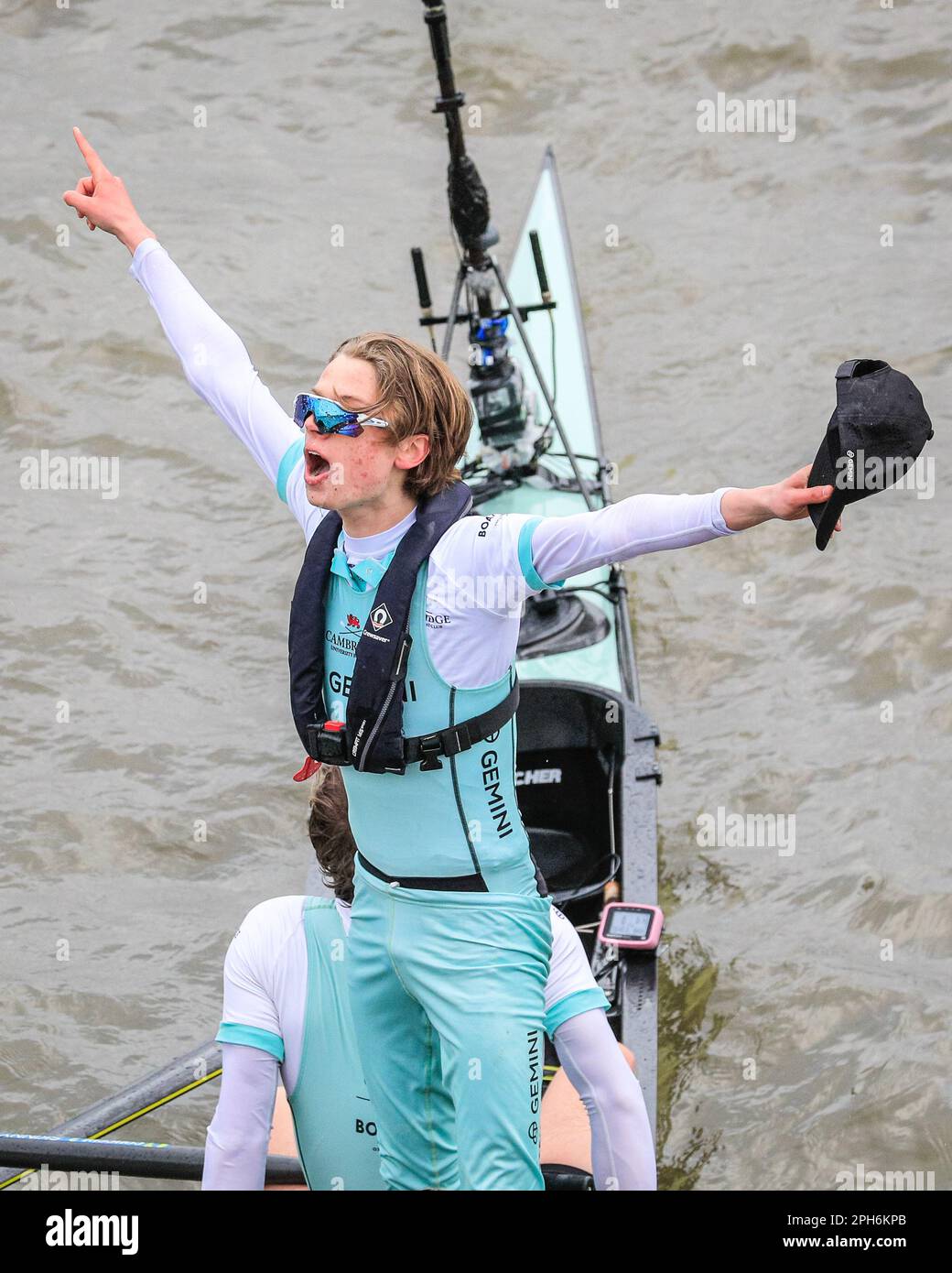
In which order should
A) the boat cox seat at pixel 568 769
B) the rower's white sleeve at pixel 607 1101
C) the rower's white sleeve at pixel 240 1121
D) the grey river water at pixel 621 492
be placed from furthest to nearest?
the grey river water at pixel 621 492 → the boat cox seat at pixel 568 769 → the rower's white sleeve at pixel 607 1101 → the rower's white sleeve at pixel 240 1121

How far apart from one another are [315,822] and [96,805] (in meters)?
3.39

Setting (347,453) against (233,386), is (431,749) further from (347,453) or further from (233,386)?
(233,386)

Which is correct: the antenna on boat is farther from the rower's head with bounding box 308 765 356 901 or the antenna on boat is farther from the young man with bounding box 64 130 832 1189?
the young man with bounding box 64 130 832 1189

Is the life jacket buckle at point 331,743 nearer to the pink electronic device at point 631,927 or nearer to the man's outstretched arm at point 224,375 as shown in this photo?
the man's outstretched arm at point 224,375

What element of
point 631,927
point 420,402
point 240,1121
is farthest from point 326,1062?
point 631,927

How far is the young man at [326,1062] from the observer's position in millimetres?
2398

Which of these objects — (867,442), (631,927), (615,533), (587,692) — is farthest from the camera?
(587,692)


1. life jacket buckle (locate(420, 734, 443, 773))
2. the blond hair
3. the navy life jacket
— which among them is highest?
the blond hair

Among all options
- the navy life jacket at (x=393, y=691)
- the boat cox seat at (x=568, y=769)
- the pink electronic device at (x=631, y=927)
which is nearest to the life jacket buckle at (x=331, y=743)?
the navy life jacket at (x=393, y=691)

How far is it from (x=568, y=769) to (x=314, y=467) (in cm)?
264

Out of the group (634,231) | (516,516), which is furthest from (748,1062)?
(634,231)

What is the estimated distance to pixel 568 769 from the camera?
474 cm

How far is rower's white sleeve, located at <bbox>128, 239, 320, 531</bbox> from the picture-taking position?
2.47m

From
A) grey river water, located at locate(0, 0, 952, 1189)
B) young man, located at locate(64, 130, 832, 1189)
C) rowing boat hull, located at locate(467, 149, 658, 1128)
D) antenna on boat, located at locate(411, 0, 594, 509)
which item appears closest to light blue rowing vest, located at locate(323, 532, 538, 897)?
young man, located at locate(64, 130, 832, 1189)
